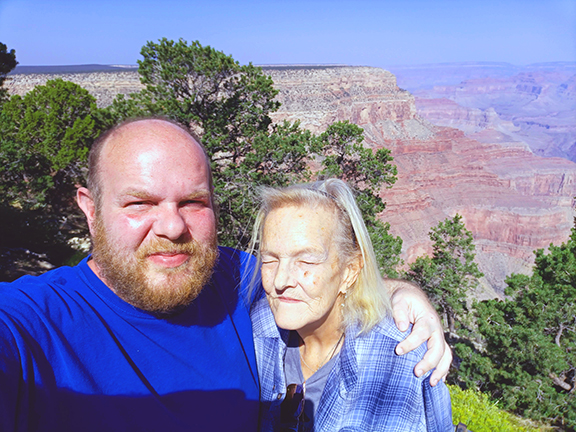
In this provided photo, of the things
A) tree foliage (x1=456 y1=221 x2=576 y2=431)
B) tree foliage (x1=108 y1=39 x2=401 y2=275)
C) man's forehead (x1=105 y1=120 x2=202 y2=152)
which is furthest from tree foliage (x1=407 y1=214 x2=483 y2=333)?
man's forehead (x1=105 y1=120 x2=202 y2=152)

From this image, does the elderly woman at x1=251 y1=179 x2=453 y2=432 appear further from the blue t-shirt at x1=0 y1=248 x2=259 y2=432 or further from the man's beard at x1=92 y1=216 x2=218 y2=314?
the man's beard at x1=92 y1=216 x2=218 y2=314

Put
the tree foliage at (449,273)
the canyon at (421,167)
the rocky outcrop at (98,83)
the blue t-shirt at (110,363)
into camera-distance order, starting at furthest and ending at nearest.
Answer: the canyon at (421,167) < the rocky outcrop at (98,83) < the tree foliage at (449,273) < the blue t-shirt at (110,363)

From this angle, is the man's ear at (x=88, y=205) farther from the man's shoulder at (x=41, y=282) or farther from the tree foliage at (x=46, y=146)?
the tree foliage at (x=46, y=146)

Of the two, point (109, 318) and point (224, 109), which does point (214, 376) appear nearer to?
point (109, 318)

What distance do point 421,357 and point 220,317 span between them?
41.0 inches

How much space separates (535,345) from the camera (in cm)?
1006

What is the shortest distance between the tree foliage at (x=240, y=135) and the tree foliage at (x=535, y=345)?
3.55 meters

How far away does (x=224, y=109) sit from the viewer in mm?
11578

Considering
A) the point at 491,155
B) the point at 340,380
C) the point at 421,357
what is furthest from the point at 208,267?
the point at 491,155

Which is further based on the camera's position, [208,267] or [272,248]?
[272,248]

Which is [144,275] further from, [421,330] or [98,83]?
[98,83]

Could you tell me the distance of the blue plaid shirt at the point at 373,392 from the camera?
6.11ft

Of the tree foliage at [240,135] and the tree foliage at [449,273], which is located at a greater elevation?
the tree foliage at [240,135]

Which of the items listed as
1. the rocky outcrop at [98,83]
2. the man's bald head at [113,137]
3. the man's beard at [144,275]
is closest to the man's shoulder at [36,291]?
the man's beard at [144,275]
